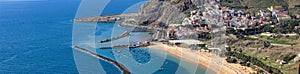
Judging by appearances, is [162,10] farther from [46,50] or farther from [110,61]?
[110,61]

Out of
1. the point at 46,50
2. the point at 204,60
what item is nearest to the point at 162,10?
the point at 46,50

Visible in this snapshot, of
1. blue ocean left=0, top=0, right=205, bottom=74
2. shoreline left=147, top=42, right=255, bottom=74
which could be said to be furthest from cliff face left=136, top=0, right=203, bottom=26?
shoreline left=147, top=42, right=255, bottom=74

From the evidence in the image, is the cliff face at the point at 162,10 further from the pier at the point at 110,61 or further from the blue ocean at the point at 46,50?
the pier at the point at 110,61

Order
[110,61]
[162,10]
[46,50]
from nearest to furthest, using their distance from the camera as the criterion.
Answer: [110,61] → [46,50] → [162,10]

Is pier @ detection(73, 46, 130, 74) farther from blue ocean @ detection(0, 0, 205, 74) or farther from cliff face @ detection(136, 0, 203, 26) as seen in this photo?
cliff face @ detection(136, 0, 203, 26)

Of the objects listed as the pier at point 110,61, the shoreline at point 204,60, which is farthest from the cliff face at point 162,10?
the pier at point 110,61

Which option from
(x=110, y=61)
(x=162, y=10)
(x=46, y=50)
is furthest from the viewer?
(x=162, y=10)

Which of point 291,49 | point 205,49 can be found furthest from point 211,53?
point 291,49
